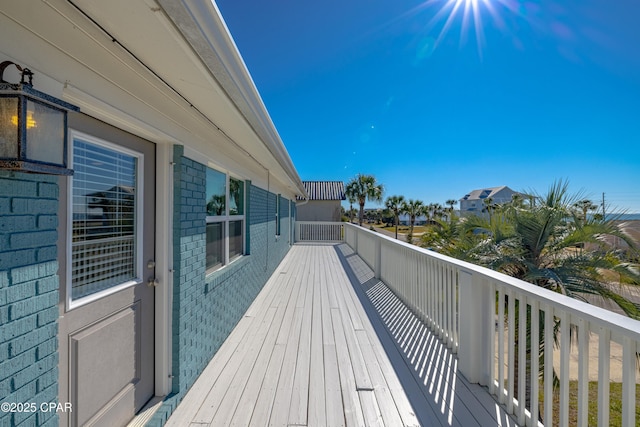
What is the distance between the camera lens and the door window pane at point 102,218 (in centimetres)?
140

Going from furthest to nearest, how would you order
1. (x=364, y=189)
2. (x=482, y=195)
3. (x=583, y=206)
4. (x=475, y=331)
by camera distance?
(x=482, y=195)
(x=364, y=189)
(x=583, y=206)
(x=475, y=331)

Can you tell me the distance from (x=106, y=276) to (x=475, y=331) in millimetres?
2802

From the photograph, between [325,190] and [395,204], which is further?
[395,204]

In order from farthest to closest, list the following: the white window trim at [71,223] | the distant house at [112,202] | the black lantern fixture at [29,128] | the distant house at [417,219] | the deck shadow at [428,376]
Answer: the distant house at [417,219] → the deck shadow at [428,376] → the white window trim at [71,223] → the distant house at [112,202] → the black lantern fixture at [29,128]

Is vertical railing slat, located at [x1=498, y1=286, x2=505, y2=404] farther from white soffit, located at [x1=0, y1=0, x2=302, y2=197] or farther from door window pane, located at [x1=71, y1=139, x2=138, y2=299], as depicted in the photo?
door window pane, located at [x1=71, y1=139, x2=138, y2=299]

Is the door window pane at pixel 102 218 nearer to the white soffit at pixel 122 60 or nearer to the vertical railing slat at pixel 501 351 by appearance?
the white soffit at pixel 122 60

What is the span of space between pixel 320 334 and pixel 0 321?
2.76 m

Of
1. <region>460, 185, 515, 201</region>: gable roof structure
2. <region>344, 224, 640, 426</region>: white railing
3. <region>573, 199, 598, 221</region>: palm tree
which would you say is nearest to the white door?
<region>344, 224, 640, 426</region>: white railing

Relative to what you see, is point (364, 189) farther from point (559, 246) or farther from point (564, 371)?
point (564, 371)

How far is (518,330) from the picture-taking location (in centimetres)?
198

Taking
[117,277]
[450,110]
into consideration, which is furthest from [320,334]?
[450,110]

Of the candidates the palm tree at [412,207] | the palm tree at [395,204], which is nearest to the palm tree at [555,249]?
the palm tree at [395,204]

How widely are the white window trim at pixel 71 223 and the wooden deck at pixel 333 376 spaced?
1.07 meters

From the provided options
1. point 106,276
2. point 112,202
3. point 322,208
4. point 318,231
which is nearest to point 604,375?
point 106,276
